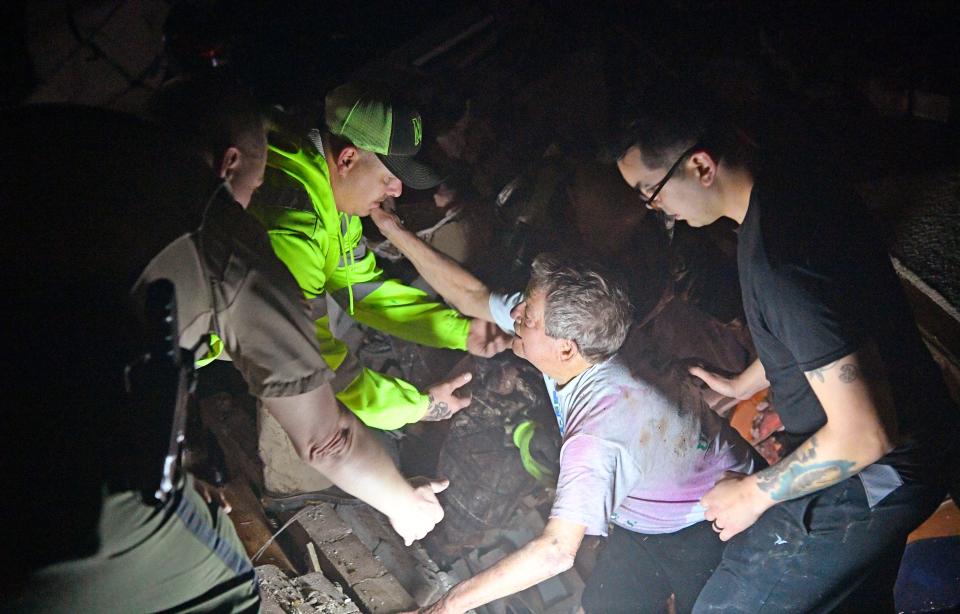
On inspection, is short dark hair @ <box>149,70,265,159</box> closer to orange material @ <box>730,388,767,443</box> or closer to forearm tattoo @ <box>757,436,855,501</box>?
forearm tattoo @ <box>757,436,855,501</box>

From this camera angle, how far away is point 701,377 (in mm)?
3615

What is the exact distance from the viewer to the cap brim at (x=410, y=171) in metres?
3.18

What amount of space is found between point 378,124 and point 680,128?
1.38 meters

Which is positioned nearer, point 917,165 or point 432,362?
point 917,165

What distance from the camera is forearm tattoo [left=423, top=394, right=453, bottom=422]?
3572mm

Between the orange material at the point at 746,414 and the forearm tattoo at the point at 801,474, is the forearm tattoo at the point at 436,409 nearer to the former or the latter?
the forearm tattoo at the point at 801,474

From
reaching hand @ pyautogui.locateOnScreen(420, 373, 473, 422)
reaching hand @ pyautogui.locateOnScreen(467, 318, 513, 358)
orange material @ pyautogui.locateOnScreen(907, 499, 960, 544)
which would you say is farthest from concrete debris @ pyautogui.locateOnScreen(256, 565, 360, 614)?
orange material @ pyautogui.locateOnScreen(907, 499, 960, 544)

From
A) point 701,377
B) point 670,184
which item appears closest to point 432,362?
point 701,377

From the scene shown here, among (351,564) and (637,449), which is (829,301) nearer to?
(637,449)

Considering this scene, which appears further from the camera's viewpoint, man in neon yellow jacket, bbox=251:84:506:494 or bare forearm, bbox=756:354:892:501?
man in neon yellow jacket, bbox=251:84:506:494

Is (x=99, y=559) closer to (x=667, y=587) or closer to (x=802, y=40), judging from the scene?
(x=667, y=587)

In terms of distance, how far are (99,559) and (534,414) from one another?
117 inches

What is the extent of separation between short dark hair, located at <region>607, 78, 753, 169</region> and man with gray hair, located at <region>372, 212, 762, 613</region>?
2.10 feet

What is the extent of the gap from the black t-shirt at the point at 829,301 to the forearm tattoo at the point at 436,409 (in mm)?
1671
